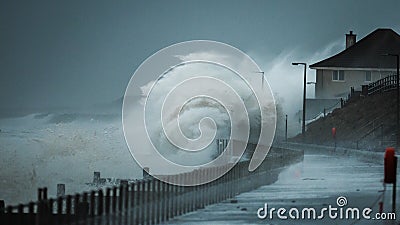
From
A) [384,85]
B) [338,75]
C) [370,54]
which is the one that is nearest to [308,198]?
[384,85]

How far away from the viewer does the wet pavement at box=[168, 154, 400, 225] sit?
17859mm

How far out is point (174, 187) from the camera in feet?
60.2

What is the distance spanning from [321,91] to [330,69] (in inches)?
148

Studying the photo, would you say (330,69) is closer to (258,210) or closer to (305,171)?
(305,171)

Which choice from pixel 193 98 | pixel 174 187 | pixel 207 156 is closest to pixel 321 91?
pixel 193 98
